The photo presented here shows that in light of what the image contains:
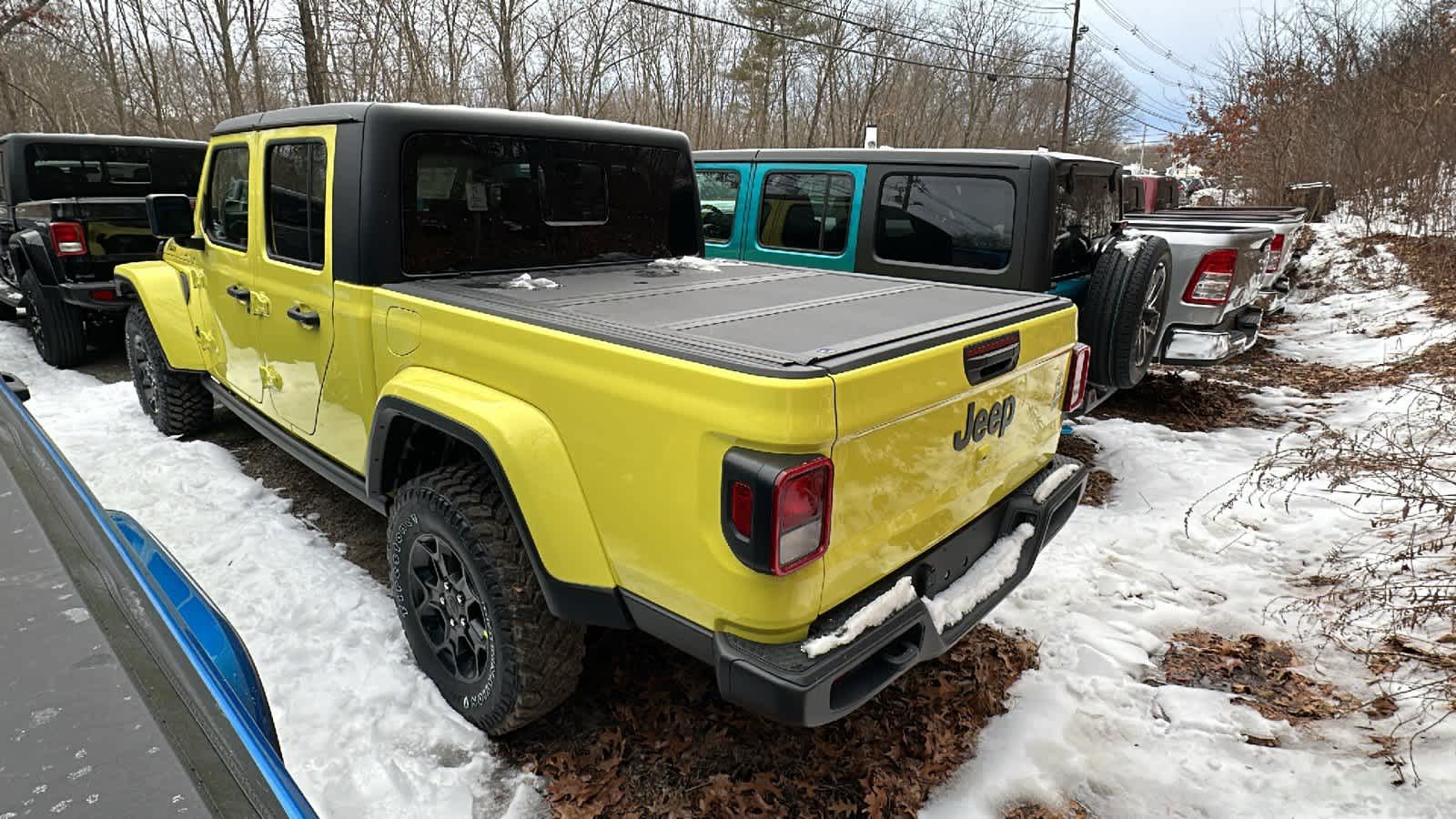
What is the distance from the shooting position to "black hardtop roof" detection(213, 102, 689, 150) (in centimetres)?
288

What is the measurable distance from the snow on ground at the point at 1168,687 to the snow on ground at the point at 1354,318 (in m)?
4.56

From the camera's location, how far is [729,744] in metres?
2.62

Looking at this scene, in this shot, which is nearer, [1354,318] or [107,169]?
[107,169]

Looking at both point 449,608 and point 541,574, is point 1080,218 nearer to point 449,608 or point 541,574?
point 541,574

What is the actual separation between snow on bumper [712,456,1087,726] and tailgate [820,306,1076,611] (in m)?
0.06

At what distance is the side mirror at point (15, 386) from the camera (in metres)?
2.94

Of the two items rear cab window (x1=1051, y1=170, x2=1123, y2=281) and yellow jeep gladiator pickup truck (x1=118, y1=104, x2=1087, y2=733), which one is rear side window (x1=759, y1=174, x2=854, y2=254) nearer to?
rear cab window (x1=1051, y1=170, x2=1123, y2=281)

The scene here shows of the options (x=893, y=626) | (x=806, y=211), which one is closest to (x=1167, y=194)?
(x=806, y=211)

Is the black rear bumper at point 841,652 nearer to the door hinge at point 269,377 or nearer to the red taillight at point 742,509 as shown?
the red taillight at point 742,509

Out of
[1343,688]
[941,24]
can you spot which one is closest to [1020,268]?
[1343,688]

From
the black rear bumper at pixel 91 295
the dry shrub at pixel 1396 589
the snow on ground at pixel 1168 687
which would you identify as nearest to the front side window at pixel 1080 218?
the snow on ground at pixel 1168 687

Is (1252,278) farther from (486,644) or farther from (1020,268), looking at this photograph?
(486,644)

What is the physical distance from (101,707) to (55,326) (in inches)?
294

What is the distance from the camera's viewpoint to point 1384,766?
8.21 ft
